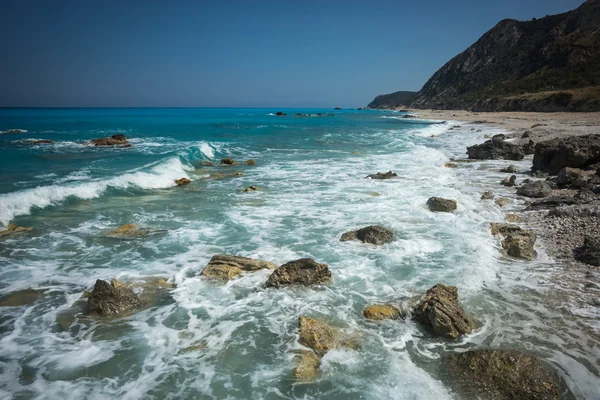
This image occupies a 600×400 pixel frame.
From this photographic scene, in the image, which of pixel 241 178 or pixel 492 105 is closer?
pixel 241 178

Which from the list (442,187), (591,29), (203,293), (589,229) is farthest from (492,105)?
(203,293)

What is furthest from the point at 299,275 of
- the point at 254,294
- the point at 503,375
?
the point at 503,375

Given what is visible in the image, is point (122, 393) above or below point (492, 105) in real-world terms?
below

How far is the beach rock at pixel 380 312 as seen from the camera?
6000 millimetres

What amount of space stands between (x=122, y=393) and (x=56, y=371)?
119 cm

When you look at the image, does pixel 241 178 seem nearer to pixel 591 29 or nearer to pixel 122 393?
pixel 122 393

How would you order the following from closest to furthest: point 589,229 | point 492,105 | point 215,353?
1. point 215,353
2. point 589,229
3. point 492,105

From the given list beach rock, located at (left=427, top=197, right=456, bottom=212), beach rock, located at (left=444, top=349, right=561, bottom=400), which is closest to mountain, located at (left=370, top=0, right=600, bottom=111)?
beach rock, located at (left=427, top=197, right=456, bottom=212)

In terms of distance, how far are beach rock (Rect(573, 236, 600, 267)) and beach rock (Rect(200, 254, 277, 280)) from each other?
6.65 m

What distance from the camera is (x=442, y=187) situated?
15.1m

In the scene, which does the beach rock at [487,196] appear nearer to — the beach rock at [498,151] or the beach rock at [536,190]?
the beach rock at [536,190]

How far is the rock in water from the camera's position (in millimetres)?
6281

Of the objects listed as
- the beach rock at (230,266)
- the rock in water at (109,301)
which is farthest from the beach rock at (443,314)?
the rock in water at (109,301)

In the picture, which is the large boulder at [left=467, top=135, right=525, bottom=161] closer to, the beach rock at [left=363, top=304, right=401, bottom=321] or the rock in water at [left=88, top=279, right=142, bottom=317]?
the beach rock at [left=363, top=304, right=401, bottom=321]
